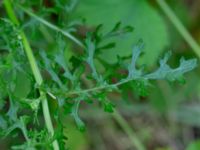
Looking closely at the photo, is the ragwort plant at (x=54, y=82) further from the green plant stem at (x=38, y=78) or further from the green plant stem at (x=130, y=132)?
the green plant stem at (x=130, y=132)

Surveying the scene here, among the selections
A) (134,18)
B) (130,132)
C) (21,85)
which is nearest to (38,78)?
(21,85)

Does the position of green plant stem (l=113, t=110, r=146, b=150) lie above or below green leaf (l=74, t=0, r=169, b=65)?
below

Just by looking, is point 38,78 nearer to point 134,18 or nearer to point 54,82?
point 54,82

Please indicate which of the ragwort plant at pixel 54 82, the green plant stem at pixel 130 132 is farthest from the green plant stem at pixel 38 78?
the green plant stem at pixel 130 132

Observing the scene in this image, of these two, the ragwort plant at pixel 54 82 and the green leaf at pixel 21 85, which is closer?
the ragwort plant at pixel 54 82

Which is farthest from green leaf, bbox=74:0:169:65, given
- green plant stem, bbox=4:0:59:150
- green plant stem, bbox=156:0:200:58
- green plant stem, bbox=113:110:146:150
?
green plant stem, bbox=4:0:59:150

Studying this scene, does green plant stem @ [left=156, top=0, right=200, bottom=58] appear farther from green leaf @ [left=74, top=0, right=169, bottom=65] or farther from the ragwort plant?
the ragwort plant

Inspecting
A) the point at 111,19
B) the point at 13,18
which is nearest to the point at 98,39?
the point at 13,18

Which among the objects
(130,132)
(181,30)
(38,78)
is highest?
(181,30)
